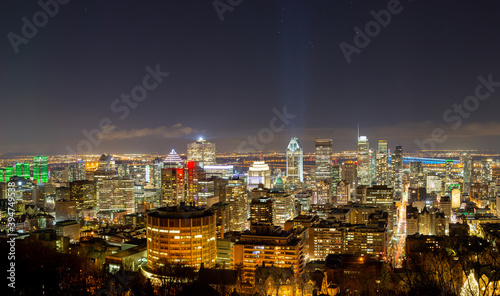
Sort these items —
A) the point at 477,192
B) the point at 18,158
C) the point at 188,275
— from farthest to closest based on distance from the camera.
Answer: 1. the point at 18,158
2. the point at 477,192
3. the point at 188,275

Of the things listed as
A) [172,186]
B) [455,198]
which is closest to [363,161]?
[455,198]

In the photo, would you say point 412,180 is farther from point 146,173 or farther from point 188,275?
point 188,275

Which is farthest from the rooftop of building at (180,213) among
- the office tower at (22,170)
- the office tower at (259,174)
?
the office tower at (259,174)

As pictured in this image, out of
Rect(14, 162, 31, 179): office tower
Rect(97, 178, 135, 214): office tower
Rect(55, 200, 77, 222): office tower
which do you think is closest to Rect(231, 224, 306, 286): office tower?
Rect(55, 200, 77, 222): office tower

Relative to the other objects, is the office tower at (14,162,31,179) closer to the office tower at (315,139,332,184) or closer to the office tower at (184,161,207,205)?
the office tower at (184,161,207,205)

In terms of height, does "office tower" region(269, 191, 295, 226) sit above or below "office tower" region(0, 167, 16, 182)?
below

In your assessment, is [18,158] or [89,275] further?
[18,158]

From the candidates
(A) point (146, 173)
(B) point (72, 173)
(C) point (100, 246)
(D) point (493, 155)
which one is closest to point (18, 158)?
(B) point (72, 173)
